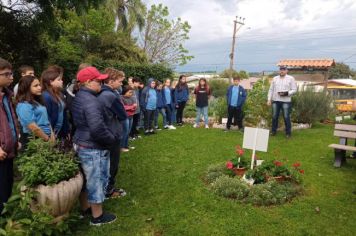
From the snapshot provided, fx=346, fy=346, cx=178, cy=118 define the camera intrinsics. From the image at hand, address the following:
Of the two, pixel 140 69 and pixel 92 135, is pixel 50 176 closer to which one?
pixel 92 135

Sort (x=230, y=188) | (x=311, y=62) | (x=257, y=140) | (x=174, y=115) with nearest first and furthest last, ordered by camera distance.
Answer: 1. (x=230, y=188)
2. (x=257, y=140)
3. (x=174, y=115)
4. (x=311, y=62)

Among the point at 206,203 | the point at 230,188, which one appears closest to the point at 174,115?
the point at 230,188

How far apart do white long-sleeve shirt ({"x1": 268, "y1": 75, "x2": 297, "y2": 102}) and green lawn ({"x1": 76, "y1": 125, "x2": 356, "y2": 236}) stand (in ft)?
6.05

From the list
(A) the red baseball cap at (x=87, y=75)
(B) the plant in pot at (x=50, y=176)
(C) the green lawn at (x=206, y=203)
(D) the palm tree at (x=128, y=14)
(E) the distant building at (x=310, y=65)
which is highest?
(D) the palm tree at (x=128, y=14)

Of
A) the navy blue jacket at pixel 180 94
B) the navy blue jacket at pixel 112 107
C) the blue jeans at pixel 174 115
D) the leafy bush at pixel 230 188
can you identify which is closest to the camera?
the navy blue jacket at pixel 112 107

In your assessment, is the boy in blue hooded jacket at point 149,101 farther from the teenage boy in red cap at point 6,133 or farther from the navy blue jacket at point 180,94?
the teenage boy in red cap at point 6,133

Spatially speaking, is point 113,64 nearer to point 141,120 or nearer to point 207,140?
point 141,120

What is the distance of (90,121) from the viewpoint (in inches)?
153

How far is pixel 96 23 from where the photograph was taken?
25328 mm

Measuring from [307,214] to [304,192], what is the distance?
2.76 feet

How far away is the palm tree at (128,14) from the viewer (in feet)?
99.1

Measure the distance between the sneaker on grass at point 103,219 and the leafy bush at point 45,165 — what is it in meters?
0.68

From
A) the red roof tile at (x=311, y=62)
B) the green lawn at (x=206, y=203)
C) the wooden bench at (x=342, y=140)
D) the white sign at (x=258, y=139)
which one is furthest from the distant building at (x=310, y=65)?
the white sign at (x=258, y=139)

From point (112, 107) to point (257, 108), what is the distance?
8.05m
